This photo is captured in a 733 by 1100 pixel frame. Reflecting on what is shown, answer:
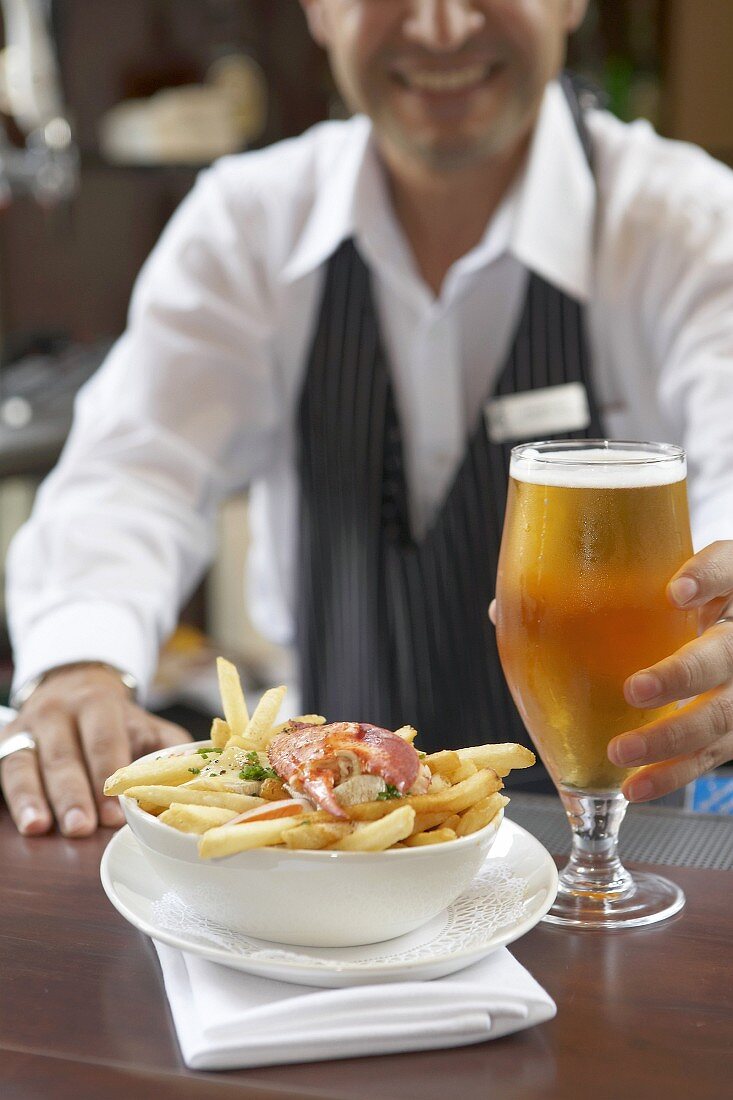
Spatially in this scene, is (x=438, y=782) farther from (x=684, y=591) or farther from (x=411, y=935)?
(x=684, y=591)

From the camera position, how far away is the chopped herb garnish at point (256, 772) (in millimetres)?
791

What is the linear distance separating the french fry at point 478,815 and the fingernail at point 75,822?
37 cm

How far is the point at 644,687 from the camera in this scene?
816 millimetres

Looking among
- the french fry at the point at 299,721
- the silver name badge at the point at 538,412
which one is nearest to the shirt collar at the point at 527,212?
the silver name badge at the point at 538,412

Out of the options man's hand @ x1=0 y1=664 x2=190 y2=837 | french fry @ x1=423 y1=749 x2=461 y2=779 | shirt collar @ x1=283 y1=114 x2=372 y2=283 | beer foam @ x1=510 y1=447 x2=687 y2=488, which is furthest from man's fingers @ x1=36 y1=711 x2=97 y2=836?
shirt collar @ x1=283 y1=114 x2=372 y2=283

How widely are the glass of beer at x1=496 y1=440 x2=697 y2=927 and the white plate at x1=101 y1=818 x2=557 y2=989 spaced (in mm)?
46

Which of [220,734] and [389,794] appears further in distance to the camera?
[220,734]

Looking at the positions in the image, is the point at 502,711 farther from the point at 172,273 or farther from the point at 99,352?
the point at 99,352

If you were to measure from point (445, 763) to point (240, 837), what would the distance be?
162mm

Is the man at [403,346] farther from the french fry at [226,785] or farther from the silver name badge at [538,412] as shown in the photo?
the french fry at [226,785]

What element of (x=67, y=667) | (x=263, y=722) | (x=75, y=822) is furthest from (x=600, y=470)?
(x=67, y=667)

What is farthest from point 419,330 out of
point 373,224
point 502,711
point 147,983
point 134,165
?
point 134,165

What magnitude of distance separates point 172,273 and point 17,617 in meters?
0.69

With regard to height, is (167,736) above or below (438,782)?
below
